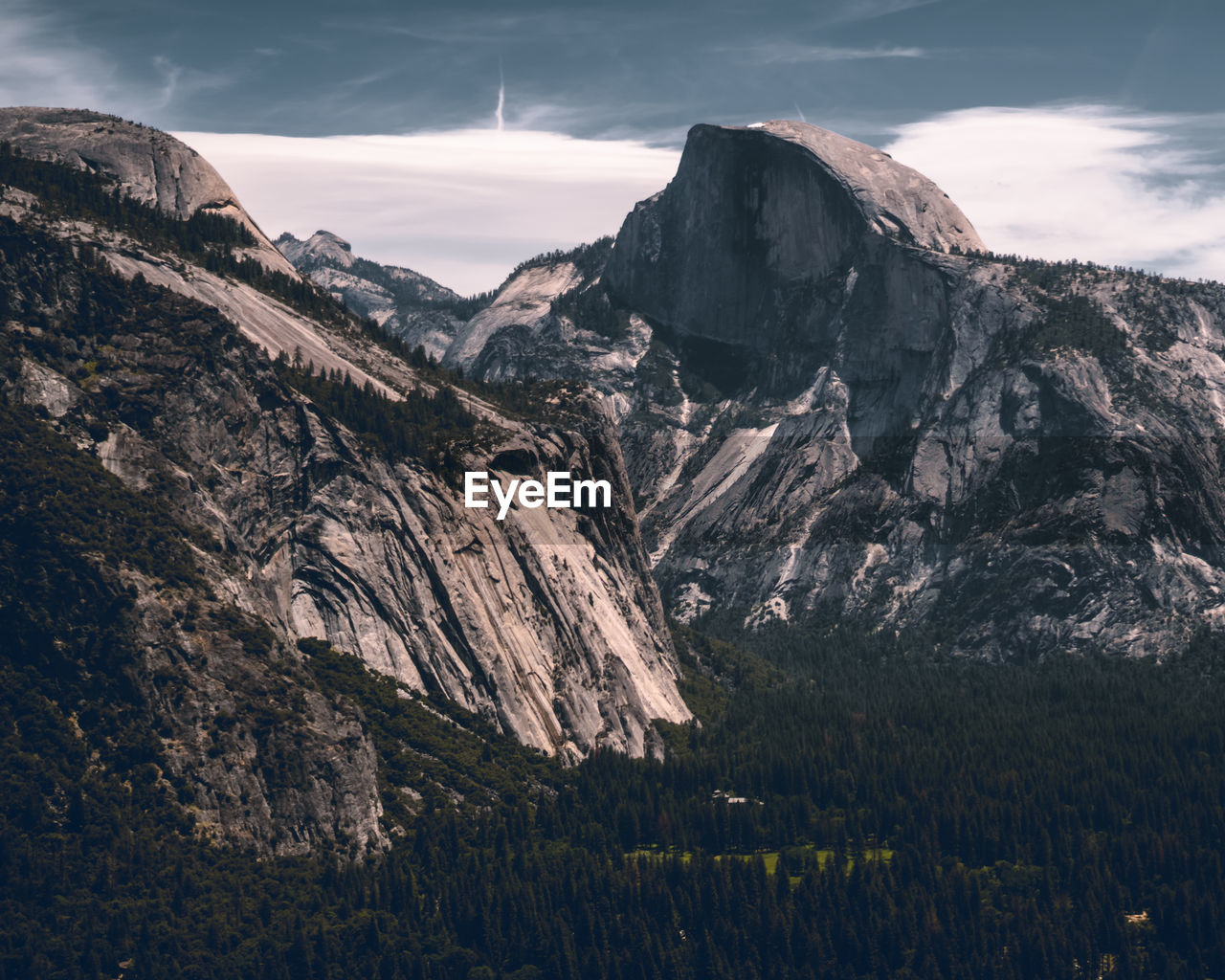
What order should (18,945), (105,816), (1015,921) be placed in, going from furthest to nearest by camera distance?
(1015,921)
(105,816)
(18,945)

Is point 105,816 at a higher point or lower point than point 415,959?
higher

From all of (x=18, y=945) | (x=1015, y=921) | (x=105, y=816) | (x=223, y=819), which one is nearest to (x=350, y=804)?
(x=223, y=819)

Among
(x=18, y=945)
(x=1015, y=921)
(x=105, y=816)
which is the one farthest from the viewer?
(x=1015, y=921)

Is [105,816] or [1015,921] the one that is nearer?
[105,816]

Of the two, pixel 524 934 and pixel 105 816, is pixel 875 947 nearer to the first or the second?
pixel 524 934

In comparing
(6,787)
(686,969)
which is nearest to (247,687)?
(6,787)

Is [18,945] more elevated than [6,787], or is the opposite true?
[6,787]

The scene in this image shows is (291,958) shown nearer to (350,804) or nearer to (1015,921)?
(350,804)

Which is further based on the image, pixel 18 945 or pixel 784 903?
pixel 784 903

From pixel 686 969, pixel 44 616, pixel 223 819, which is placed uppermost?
pixel 44 616
